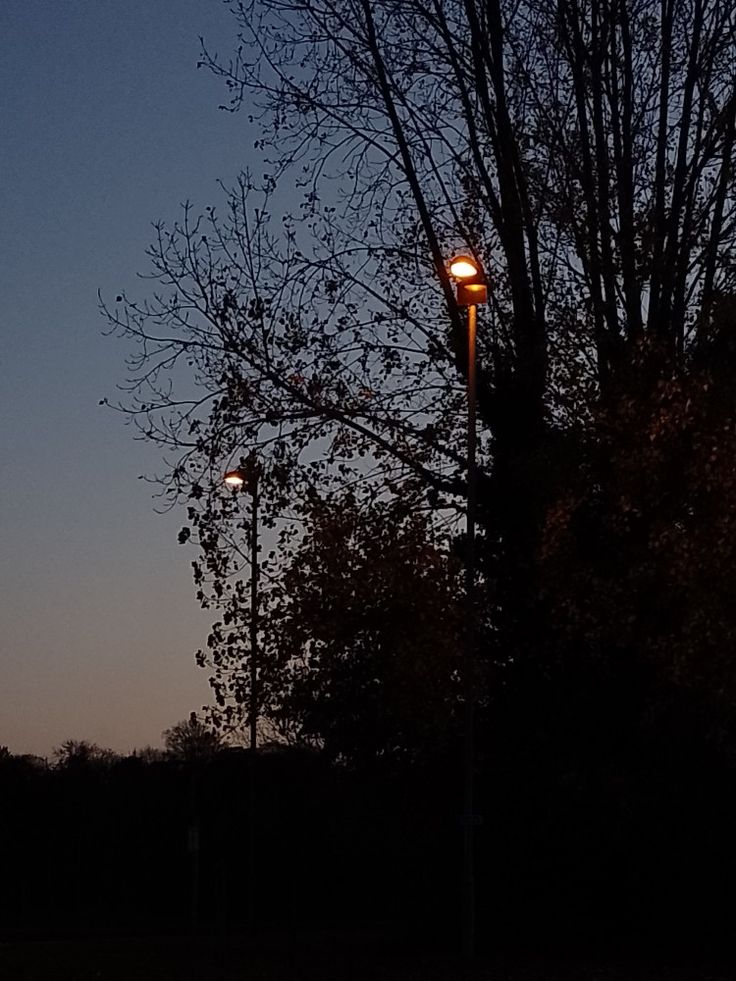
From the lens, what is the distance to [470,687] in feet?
70.6

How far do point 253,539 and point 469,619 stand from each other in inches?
190

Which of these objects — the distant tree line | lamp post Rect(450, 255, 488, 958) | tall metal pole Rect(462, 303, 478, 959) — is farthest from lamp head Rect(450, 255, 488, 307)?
the distant tree line

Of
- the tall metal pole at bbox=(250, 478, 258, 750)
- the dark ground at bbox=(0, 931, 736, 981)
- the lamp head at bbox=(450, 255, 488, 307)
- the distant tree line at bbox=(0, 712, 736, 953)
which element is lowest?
the dark ground at bbox=(0, 931, 736, 981)

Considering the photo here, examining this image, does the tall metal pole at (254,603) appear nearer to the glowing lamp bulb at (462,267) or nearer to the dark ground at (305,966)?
the dark ground at (305,966)

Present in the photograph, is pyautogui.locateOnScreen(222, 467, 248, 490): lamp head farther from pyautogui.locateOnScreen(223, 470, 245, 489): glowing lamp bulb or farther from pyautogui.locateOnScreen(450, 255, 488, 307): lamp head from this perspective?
pyautogui.locateOnScreen(450, 255, 488, 307): lamp head

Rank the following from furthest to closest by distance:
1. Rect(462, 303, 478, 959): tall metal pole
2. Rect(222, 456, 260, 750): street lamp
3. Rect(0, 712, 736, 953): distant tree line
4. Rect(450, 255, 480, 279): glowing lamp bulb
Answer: Rect(222, 456, 260, 750): street lamp, Rect(0, 712, 736, 953): distant tree line, Rect(450, 255, 480, 279): glowing lamp bulb, Rect(462, 303, 478, 959): tall metal pole

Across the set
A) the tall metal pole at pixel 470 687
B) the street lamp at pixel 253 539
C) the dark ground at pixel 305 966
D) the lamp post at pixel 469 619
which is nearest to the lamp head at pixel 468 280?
the lamp post at pixel 469 619

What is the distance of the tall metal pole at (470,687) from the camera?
20.8m

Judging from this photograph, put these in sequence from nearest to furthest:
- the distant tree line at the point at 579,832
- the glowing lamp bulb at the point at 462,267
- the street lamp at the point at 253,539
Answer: the glowing lamp bulb at the point at 462,267
the distant tree line at the point at 579,832
the street lamp at the point at 253,539

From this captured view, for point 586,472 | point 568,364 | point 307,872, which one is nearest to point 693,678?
point 586,472

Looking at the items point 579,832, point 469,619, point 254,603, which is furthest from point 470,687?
point 254,603

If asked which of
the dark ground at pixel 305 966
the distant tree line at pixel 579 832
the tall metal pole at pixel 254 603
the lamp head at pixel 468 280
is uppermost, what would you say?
the lamp head at pixel 468 280

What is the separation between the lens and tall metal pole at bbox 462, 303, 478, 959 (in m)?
20.8

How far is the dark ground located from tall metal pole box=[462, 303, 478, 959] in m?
0.79
